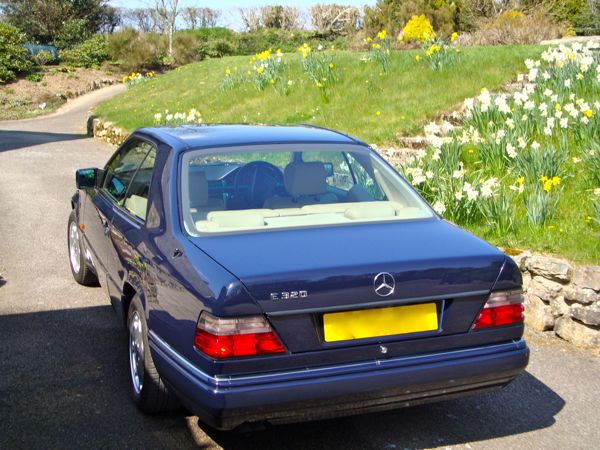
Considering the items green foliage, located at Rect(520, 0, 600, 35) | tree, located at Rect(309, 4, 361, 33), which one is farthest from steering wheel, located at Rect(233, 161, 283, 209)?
tree, located at Rect(309, 4, 361, 33)

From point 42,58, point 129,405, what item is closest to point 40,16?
point 42,58

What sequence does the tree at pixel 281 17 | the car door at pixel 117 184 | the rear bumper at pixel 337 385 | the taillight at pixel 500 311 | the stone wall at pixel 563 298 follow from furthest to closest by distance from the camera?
the tree at pixel 281 17 < the stone wall at pixel 563 298 < the car door at pixel 117 184 < the taillight at pixel 500 311 < the rear bumper at pixel 337 385

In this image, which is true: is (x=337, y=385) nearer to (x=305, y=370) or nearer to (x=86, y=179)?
(x=305, y=370)

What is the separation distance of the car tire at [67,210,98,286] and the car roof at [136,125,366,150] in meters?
1.74

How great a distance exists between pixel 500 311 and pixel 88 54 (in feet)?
122

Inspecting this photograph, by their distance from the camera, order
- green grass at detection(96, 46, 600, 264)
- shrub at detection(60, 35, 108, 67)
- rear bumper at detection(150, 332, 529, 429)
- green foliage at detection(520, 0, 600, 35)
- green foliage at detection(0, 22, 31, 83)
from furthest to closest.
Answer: shrub at detection(60, 35, 108, 67)
green foliage at detection(0, 22, 31, 83)
green foliage at detection(520, 0, 600, 35)
green grass at detection(96, 46, 600, 264)
rear bumper at detection(150, 332, 529, 429)

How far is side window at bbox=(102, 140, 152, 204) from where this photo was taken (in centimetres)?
508

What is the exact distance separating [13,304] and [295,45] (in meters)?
34.5

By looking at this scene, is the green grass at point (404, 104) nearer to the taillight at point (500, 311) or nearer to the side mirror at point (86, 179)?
the taillight at point (500, 311)

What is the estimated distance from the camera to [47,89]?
31.9m

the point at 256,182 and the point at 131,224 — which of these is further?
the point at 256,182

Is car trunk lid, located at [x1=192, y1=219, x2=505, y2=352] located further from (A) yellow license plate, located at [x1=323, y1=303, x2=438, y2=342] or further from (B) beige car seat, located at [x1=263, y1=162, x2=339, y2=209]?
(B) beige car seat, located at [x1=263, y1=162, x2=339, y2=209]

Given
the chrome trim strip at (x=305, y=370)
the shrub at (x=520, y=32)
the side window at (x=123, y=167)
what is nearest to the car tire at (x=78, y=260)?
the side window at (x=123, y=167)

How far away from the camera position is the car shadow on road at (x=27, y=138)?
18.4 meters
